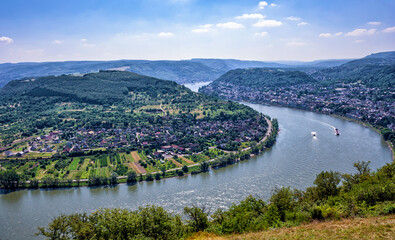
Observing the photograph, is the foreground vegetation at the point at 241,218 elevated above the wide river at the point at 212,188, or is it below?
above

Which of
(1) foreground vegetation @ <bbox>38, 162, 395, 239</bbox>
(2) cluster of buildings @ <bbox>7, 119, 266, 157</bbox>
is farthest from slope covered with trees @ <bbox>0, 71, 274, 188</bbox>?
(1) foreground vegetation @ <bbox>38, 162, 395, 239</bbox>

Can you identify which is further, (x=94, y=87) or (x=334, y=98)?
(x=94, y=87)

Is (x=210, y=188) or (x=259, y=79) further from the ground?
(x=259, y=79)

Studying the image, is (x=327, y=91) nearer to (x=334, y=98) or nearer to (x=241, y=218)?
(x=334, y=98)

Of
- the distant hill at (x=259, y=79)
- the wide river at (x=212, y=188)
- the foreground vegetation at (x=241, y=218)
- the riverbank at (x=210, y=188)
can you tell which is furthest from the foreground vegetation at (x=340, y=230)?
the distant hill at (x=259, y=79)

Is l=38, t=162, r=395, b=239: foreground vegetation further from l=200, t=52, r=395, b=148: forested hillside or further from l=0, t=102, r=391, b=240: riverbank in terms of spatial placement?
l=200, t=52, r=395, b=148: forested hillside

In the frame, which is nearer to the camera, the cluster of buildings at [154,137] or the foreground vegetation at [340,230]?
the foreground vegetation at [340,230]

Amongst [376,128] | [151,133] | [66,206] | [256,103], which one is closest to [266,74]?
[256,103]

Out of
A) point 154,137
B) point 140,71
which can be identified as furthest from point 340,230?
point 140,71

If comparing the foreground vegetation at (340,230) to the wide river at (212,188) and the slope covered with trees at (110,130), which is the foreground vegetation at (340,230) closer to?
the wide river at (212,188)

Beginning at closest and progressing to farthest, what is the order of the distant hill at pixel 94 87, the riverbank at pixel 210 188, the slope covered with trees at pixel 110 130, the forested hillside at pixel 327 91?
the riverbank at pixel 210 188, the slope covered with trees at pixel 110 130, the forested hillside at pixel 327 91, the distant hill at pixel 94 87
